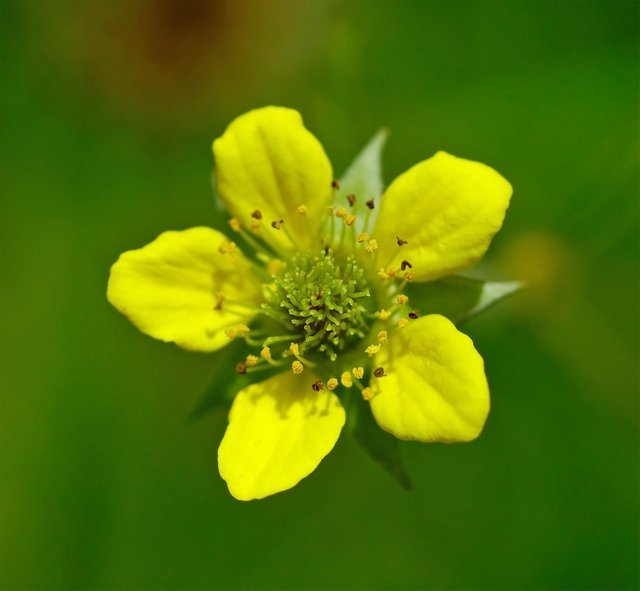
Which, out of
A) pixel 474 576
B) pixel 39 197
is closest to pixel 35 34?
pixel 39 197

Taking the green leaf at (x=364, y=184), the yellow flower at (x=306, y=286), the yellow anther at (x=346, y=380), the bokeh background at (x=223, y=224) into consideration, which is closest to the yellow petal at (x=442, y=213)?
the yellow flower at (x=306, y=286)

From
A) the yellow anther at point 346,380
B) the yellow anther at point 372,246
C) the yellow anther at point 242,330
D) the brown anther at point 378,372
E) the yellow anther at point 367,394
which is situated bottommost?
the yellow anther at point 367,394

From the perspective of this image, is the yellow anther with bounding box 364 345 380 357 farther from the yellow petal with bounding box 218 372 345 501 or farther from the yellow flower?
the yellow petal with bounding box 218 372 345 501

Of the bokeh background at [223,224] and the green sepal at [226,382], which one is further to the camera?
the bokeh background at [223,224]

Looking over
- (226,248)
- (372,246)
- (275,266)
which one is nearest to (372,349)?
(372,246)

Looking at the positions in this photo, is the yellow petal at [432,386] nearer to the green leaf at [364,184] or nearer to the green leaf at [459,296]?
the green leaf at [459,296]

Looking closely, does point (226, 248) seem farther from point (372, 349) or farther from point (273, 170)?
point (372, 349)

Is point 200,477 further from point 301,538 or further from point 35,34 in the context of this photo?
point 35,34
